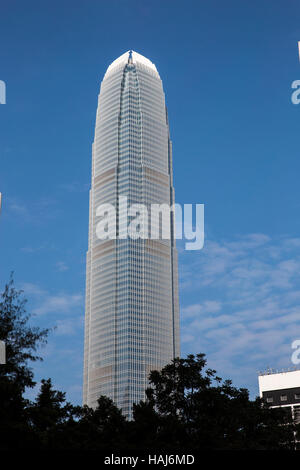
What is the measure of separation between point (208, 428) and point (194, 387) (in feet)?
15.5

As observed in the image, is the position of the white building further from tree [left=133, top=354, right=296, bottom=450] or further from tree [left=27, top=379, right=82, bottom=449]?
tree [left=27, top=379, right=82, bottom=449]

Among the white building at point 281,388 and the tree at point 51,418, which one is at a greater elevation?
the white building at point 281,388

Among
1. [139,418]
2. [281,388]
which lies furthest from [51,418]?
[281,388]

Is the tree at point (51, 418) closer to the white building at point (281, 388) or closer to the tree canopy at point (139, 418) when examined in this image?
the tree canopy at point (139, 418)

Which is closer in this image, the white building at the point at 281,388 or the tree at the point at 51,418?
the tree at the point at 51,418

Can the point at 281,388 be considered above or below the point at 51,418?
above

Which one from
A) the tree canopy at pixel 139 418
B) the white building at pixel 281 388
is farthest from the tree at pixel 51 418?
the white building at pixel 281 388

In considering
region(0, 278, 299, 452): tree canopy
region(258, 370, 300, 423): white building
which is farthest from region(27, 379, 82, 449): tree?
region(258, 370, 300, 423): white building

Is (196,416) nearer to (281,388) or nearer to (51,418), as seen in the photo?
(51,418)

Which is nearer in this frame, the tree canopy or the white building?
the tree canopy

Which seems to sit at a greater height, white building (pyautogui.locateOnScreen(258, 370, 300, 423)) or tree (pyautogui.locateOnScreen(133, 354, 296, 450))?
white building (pyautogui.locateOnScreen(258, 370, 300, 423))

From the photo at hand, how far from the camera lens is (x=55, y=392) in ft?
206
